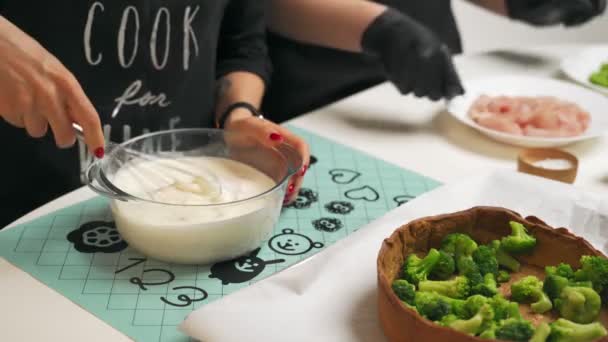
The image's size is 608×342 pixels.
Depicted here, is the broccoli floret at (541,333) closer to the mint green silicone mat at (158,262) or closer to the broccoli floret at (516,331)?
the broccoli floret at (516,331)

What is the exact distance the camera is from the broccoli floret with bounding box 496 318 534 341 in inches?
27.7

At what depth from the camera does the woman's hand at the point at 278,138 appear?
1.08m

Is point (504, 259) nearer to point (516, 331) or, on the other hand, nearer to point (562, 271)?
point (562, 271)

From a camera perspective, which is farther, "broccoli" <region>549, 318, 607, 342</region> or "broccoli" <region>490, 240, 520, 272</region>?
"broccoli" <region>490, 240, 520, 272</region>

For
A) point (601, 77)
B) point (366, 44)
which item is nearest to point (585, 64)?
point (601, 77)

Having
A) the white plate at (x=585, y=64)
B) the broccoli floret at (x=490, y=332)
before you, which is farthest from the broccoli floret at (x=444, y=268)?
the white plate at (x=585, y=64)

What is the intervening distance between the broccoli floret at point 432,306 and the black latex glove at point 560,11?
1.20 meters

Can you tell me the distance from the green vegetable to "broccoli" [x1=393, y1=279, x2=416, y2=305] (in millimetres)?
1048

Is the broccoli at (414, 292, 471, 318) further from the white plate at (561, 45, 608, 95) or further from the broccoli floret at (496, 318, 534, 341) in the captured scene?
the white plate at (561, 45, 608, 95)

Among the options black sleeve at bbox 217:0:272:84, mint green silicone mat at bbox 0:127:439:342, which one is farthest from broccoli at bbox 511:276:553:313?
black sleeve at bbox 217:0:272:84

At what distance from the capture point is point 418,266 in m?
0.83

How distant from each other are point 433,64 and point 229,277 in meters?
0.69

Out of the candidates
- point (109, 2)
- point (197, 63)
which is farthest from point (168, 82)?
point (109, 2)

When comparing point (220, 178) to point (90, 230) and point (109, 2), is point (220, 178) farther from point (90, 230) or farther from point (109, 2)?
point (109, 2)
